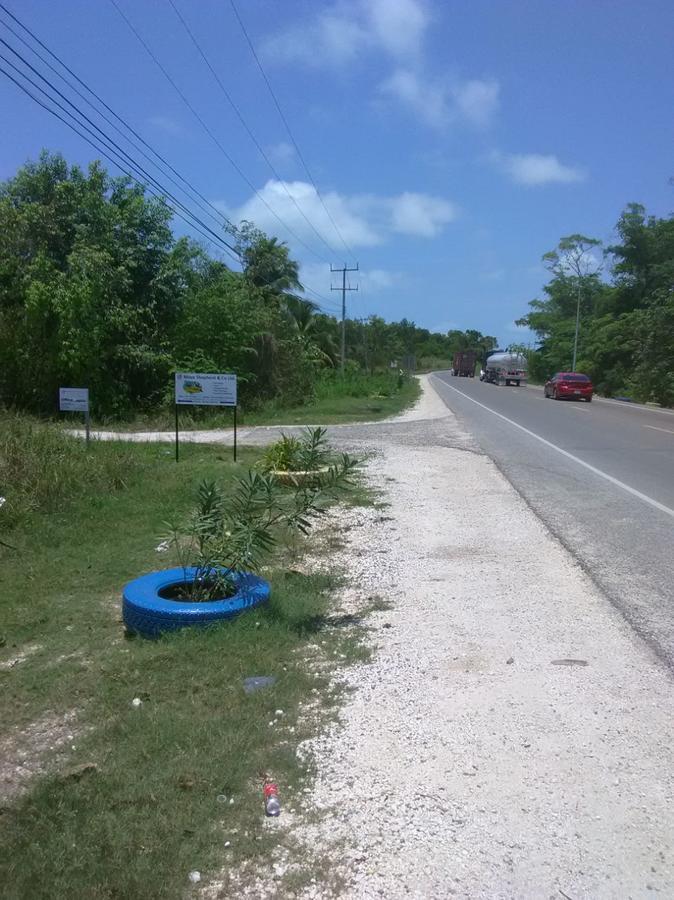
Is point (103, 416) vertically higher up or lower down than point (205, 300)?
lower down

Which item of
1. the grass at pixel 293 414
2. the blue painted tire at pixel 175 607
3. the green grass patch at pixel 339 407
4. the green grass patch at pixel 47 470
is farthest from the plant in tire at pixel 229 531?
the green grass patch at pixel 339 407

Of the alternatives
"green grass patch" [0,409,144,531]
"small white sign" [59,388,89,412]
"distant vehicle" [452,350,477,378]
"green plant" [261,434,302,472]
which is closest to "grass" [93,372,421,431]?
"small white sign" [59,388,89,412]

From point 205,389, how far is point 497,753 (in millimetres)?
10679

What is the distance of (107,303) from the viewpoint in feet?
77.0

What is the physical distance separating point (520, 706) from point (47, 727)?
2.61m

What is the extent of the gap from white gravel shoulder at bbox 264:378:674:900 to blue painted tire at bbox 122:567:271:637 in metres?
0.90

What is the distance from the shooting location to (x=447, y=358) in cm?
16138

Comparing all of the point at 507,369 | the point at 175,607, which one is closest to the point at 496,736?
the point at 175,607

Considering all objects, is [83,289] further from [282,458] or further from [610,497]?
[610,497]

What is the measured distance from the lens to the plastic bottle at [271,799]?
3.16 m

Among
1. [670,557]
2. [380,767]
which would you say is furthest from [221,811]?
[670,557]

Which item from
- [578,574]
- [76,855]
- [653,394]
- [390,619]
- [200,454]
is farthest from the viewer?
[653,394]

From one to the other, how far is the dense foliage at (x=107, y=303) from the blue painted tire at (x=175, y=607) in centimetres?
1813

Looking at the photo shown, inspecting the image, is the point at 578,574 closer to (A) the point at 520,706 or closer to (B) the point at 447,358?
(A) the point at 520,706
